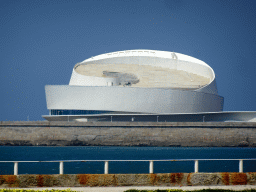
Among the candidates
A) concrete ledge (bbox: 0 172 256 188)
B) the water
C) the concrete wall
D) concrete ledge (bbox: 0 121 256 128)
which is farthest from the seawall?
concrete ledge (bbox: 0 172 256 188)

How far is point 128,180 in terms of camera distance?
12.0 meters

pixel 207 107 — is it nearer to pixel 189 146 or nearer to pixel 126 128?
pixel 189 146

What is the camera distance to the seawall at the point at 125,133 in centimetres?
4003

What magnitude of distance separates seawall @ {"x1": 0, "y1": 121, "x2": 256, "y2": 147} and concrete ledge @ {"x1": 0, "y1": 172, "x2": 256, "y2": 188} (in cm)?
2786

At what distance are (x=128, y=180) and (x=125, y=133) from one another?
28.4 metres

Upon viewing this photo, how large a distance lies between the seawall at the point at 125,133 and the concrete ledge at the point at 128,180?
1097 inches

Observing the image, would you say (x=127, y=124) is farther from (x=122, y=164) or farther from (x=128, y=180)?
(x=128, y=180)

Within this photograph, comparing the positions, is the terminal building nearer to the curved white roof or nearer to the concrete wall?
the concrete wall

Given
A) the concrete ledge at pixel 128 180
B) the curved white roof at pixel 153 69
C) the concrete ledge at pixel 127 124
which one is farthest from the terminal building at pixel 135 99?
the concrete ledge at pixel 128 180

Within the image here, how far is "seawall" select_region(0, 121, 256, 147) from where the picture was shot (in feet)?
131

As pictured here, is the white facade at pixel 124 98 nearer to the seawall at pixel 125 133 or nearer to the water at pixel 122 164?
the seawall at pixel 125 133

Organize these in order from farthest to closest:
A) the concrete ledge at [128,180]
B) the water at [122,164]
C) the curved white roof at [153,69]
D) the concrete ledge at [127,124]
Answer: the curved white roof at [153,69]
the concrete ledge at [127,124]
the water at [122,164]
the concrete ledge at [128,180]

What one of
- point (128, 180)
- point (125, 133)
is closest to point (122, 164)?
point (125, 133)

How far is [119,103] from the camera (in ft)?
143
